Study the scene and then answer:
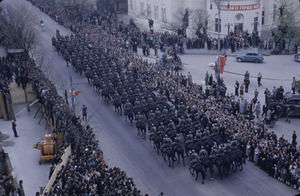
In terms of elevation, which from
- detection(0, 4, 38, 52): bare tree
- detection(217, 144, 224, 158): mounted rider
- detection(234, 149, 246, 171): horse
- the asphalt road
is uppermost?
detection(0, 4, 38, 52): bare tree

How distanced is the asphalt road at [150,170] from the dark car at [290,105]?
7836 mm

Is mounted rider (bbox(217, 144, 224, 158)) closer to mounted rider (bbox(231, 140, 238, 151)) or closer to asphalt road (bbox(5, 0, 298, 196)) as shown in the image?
mounted rider (bbox(231, 140, 238, 151))

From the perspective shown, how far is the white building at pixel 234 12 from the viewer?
5672 centimetres

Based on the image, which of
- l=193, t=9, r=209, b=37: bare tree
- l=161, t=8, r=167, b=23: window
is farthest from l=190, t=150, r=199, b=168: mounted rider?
l=161, t=8, r=167, b=23: window

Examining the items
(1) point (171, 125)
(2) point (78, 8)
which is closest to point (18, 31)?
(2) point (78, 8)

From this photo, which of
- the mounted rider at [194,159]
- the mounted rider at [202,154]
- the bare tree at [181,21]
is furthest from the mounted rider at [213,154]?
the bare tree at [181,21]

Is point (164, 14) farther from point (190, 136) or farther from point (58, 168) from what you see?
point (58, 168)

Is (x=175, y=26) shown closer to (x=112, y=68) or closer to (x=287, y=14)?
(x=287, y=14)

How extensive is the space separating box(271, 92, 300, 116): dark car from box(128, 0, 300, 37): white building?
22.7 meters

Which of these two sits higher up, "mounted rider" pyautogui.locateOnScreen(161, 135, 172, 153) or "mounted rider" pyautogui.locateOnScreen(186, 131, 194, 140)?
"mounted rider" pyautogui.locateOnScreen(186, 131, 194, 140)

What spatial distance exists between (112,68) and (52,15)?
36905mm

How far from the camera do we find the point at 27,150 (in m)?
31.9

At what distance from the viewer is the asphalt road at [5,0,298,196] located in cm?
2414

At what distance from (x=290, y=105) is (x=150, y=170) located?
1235cm
